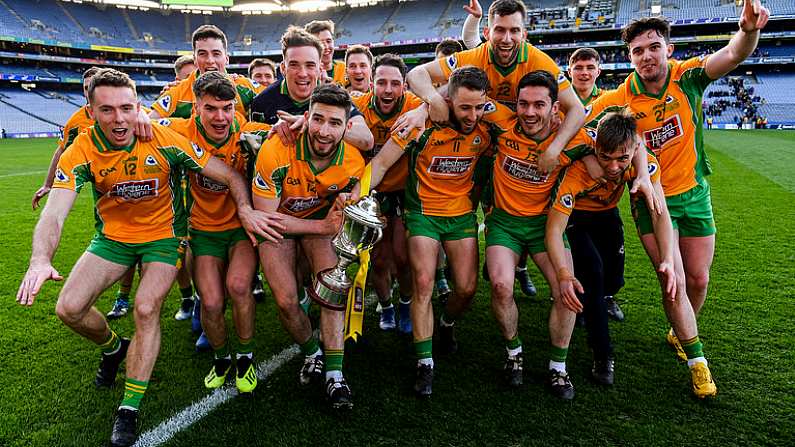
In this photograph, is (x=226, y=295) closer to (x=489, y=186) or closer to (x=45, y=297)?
(x=489, y=186)

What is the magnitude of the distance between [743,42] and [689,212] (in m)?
1.14

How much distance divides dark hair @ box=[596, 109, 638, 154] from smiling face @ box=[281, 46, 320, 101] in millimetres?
2083

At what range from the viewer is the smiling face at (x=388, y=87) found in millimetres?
3891

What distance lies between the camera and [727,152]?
17266mm

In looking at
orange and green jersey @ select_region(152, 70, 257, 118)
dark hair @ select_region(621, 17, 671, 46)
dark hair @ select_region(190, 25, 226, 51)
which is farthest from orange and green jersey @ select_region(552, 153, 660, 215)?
dark hair @ select_region(190, 25, 226, 51)

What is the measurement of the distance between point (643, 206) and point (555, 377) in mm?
1340

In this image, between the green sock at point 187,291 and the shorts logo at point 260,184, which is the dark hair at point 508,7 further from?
the green sock at point 187,291

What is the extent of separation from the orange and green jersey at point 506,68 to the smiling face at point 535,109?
0.28 metres

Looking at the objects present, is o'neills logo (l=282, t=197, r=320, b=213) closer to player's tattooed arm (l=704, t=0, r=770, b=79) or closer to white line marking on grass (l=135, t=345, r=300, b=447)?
white line marking on grass (l=135, t=345, r=300, b=447)

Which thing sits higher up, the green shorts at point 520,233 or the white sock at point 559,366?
the green shorts at point 520,233

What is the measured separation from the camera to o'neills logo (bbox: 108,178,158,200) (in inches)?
124

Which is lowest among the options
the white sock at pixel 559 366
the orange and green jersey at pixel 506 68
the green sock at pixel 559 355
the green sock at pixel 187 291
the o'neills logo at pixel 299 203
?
the white sock at pixel 559 366

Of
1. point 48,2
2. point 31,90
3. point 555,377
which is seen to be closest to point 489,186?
point 555,377

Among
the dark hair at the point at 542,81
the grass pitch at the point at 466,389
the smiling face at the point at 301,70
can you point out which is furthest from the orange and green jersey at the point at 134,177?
the dark hair at the point at 542,81
